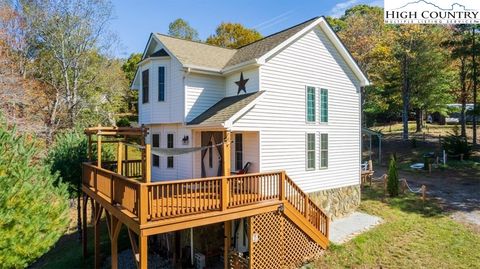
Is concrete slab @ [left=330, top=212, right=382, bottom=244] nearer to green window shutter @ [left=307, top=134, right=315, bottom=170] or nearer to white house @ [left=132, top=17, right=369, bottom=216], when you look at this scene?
white house @ [left=132, top=17, right=369, bottom=216]

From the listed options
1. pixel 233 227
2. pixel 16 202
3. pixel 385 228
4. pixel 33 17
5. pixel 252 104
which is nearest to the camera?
pixel 16 202

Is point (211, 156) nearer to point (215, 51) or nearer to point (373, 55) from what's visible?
point (215, 51)

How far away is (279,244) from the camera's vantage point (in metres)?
10.2

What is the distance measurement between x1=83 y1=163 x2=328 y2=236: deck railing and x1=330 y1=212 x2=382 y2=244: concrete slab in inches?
39.6

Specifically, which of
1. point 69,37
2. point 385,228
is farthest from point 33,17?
point 385,228

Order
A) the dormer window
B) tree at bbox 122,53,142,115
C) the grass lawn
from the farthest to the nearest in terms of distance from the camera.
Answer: tree at bbox 122,53,142,115, the dormer window, the grass lawn

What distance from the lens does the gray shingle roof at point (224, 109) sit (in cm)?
1076

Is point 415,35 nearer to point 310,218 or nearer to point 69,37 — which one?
point 310,218

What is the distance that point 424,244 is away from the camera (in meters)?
11.3

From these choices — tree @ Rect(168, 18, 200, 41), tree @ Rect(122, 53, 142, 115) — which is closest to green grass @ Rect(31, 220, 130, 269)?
tree @ Rect(122, 53, 142, 115)

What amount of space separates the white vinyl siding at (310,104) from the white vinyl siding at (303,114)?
23cm

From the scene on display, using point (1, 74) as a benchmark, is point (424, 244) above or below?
below

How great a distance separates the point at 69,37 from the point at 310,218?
23.0 meters

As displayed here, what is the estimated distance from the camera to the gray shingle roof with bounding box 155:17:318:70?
12.6 meters
